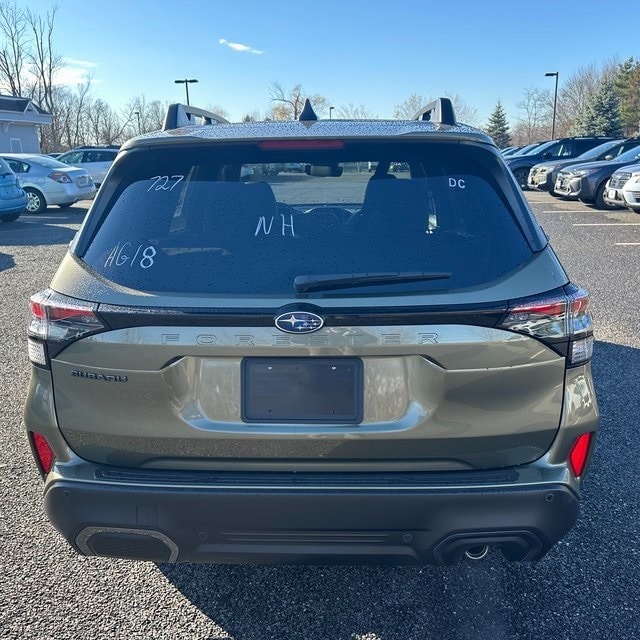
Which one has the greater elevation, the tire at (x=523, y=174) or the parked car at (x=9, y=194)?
the tire at (x=523, y=174)

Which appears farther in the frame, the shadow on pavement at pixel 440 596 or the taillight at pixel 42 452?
the shadow on pavement at pixel 440 596

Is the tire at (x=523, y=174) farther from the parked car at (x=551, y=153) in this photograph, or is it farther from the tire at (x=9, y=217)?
the tire at (x=9, y=217)

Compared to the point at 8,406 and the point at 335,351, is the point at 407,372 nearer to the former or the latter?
the point at 335,351

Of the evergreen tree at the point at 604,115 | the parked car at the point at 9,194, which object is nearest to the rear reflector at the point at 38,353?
the parked car at the point at 9,194

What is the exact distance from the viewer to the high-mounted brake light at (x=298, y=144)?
2.09 metres

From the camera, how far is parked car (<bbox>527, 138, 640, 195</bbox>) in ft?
59.7

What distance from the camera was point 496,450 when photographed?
189 centimetres

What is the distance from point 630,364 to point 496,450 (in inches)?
142

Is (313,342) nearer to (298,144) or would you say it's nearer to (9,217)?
(298,144)

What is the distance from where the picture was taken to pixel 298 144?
82.9 inches

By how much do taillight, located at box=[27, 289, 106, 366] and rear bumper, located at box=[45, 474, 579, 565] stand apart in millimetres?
Result: 459

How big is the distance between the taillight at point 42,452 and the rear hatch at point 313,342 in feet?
0.40

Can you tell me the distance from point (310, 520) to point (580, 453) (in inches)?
36.6

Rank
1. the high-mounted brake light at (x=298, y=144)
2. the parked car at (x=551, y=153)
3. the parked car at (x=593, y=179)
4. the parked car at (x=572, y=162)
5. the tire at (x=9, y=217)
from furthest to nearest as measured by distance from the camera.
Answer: the parked car at (x=551, y=153)
the parked car at (x=572, y=162)
the parked car at (x=593, y=179)
the tire at (x=9, y=217)
the high-mounted brake light at (x=298, y=144)
